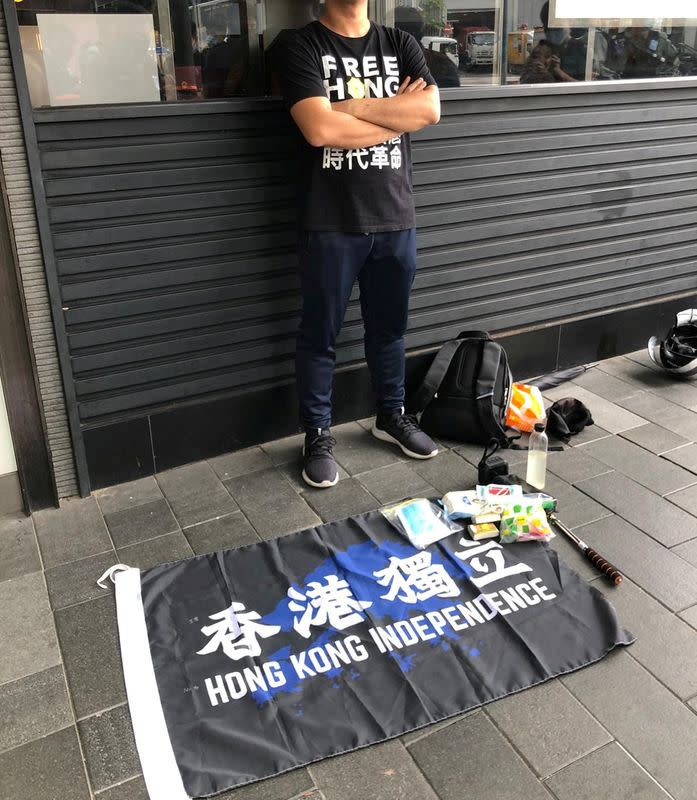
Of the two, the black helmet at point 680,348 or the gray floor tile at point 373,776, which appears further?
the black helmet at point 680,348

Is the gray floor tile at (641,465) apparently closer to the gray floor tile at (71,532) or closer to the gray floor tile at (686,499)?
the gray floor tile at (686,499)

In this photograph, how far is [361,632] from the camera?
96.5 inches

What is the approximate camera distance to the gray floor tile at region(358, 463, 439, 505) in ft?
10.6

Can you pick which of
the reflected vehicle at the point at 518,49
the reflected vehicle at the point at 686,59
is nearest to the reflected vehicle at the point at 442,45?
the reflected vehicle at the point at 518,49

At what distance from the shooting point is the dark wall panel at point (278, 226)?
2.99 m

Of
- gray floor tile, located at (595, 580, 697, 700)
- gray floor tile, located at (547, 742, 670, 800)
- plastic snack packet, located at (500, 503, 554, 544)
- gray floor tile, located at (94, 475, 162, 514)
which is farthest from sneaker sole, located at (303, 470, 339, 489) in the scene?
gray floor tile, located at (547, 742, 670, 800)

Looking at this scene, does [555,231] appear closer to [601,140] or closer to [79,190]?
[601,140]

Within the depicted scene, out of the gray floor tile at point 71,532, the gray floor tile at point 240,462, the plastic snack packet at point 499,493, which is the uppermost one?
the plastic snack packet at point 499,493

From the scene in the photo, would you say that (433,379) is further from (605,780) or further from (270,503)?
(605,780)

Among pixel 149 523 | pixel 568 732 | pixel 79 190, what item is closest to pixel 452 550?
pixel 568 732

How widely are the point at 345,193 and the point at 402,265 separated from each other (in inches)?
15.5

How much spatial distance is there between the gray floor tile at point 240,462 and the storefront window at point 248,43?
4.88 feet

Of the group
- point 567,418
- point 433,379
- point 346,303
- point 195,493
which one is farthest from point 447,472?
point 195,493

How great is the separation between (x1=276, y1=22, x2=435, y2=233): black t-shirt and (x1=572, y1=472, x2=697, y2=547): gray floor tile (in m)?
1.34
